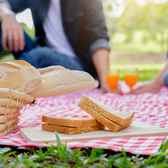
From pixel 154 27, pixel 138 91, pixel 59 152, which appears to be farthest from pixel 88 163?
pixel 154 27

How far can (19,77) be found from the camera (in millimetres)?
918

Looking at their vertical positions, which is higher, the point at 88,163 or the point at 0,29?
the point at 0,29

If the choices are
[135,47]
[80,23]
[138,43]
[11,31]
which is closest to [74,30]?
[80,23]

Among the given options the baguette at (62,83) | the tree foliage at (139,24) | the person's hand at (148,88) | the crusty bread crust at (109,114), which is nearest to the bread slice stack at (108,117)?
the crusty bread crust at (109,114)

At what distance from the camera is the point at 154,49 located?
1207 centimetres

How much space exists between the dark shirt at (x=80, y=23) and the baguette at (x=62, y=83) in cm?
166

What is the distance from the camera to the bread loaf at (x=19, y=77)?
902mm

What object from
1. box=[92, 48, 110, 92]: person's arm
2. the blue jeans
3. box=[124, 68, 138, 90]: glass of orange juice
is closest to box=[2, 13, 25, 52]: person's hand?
the blue jeans

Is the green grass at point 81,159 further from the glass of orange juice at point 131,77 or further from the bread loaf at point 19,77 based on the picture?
the glass of orange juice at point 131,77

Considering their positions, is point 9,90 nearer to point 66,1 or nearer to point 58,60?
point 58,60

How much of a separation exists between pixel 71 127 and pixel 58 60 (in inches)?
57.9

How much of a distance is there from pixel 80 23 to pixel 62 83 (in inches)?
78.4

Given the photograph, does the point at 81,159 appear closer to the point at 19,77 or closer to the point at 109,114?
the point at 109,114

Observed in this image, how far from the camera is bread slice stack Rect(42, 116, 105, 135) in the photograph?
88 centimetres
